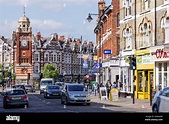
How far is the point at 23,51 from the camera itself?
4.50 metres

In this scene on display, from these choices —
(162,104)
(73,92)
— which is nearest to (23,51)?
(162,104)

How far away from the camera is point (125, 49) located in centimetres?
2375

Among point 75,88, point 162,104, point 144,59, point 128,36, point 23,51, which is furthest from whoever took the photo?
point 144,59

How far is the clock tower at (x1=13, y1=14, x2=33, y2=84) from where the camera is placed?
3914 millimetres

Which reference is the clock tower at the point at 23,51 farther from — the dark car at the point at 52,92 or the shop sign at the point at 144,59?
the dark car at the point at 52,92

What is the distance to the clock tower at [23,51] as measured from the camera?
12.8 ft

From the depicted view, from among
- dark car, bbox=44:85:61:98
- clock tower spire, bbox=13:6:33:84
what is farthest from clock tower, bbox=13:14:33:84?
dark car, bbox=44:85:61:98

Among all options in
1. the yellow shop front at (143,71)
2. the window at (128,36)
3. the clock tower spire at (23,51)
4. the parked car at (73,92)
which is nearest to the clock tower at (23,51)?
the clock tower spire at (23,51)

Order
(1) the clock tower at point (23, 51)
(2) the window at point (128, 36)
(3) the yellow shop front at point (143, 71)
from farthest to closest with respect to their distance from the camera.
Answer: (2) the window at point (128, 36) < (3) the yellow shop front at point (143, 71) < (1) the clock tower at point (23, 51)

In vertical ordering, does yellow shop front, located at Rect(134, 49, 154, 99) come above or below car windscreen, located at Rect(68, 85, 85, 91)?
above

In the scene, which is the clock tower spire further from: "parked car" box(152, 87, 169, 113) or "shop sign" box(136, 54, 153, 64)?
"shop sign" box(136, 54, 153, 64)

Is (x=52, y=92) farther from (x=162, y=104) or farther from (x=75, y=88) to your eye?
(x=162, y=104)
